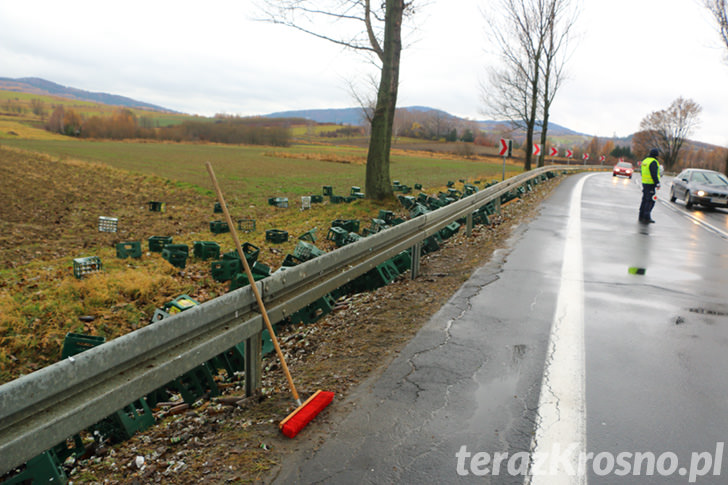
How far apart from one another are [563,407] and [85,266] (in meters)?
7.49

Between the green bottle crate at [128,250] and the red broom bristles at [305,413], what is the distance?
23.8 ft

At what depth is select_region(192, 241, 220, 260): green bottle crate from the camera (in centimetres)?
986

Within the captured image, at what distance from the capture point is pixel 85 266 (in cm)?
812

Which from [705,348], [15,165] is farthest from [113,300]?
[15,165]

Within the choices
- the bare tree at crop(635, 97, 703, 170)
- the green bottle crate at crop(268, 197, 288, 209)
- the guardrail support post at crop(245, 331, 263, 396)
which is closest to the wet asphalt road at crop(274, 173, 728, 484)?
the guardrail support post at crop(245, 331, 263, 396)

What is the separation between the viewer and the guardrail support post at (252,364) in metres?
3.78

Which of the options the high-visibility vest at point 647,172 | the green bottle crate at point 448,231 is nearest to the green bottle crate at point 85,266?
the green bottle crate at point 448,231

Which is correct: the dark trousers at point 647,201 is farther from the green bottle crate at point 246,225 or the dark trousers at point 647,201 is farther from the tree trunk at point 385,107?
the green bottle crate at point 246,225

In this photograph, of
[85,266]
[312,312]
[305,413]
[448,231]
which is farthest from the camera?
[448,231]

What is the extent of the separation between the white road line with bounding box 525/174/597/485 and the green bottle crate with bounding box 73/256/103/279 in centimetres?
702

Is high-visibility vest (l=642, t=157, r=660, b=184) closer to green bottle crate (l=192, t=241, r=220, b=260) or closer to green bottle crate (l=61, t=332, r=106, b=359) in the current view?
green bottle crate (l=192, t=241, r=220, b=260)

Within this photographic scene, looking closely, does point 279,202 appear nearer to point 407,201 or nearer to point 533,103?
point 407,201

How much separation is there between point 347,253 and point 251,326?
198cm

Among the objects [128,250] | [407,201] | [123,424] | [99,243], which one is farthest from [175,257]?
[407,201]
